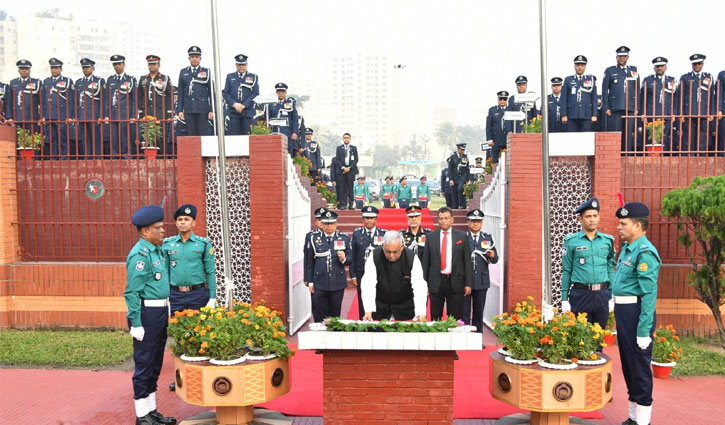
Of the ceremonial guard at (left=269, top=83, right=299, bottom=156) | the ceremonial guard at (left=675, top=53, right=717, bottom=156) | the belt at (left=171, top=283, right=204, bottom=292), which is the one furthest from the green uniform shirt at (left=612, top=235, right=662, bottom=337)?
the ceremonial guard at (left=269, top=83, right=299, bottom=156)

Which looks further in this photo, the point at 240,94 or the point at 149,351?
the point at 240,94

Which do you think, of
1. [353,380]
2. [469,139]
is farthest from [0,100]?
[469,139]

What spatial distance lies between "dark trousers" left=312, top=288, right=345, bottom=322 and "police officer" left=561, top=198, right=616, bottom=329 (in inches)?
118

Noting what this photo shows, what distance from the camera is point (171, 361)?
775 centimetres

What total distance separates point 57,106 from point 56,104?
0.43 feet

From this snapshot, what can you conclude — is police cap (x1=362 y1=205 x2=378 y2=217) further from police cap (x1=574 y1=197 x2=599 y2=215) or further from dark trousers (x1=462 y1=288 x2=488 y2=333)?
police cap (x1=574 y1=197 x2=599 y2=215)

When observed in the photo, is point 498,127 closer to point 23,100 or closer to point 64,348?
point 23,100

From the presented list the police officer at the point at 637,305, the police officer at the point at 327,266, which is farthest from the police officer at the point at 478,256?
the police officer at the point at 637,305

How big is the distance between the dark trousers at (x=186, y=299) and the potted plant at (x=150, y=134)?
382 cm

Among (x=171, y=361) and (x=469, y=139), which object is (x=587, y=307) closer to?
(x=171, y=361)

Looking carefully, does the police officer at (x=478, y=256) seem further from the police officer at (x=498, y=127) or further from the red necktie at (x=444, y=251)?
the police officer at (x=498, y=127)

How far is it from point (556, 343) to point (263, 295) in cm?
463

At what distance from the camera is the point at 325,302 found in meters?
8.11

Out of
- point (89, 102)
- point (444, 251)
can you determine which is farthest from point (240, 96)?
point (444, 251)
